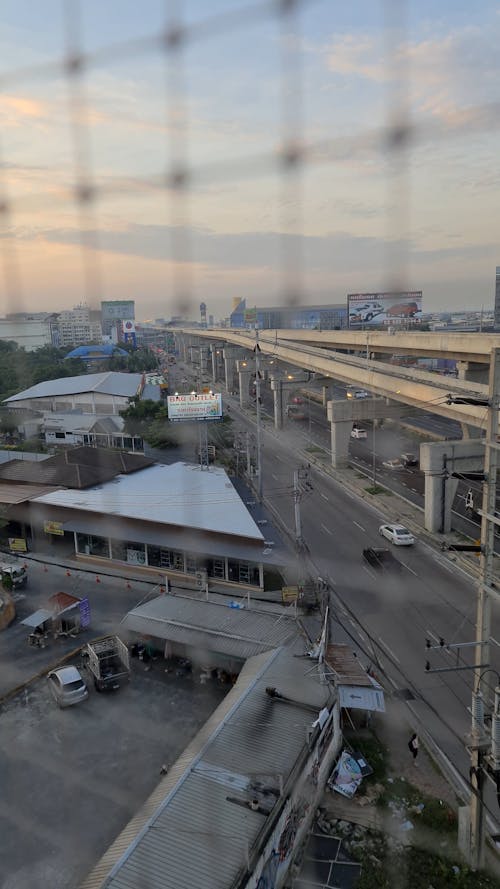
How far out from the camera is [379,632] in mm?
3363

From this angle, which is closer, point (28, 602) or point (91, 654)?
point (91, 654)

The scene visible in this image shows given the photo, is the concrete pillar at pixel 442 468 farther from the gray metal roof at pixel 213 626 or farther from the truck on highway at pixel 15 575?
the truck on highway at pixel 15 575

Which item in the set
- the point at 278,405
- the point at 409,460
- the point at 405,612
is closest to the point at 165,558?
the point at 405,612

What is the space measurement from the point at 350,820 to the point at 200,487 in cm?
335

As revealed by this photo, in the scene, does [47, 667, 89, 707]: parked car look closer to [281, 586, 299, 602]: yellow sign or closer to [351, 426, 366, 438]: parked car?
[281, 586, 299, 602]: yellow sign

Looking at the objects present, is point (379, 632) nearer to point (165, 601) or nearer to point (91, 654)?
point (165, 601)

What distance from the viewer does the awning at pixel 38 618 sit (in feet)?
11.5

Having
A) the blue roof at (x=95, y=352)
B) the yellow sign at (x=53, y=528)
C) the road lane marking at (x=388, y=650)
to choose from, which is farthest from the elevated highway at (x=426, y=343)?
the blue roof at (x=95, y=352)

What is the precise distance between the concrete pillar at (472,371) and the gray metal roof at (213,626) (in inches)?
184

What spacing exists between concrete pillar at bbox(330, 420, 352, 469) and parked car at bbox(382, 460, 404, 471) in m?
0.51

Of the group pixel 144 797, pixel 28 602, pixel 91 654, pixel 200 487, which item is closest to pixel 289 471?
pixel 200 487

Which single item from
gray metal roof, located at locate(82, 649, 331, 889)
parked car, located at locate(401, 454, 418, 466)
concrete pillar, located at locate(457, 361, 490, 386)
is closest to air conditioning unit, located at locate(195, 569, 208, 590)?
gray metal roof, located at locate(82, 649, 331, 889)

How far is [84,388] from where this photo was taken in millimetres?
9883

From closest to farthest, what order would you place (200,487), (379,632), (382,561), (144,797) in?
(144,797) < (379,632) < (382,561) < (200,487)
